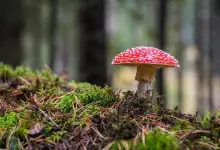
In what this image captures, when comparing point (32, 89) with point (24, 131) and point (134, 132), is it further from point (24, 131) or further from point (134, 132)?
point (134, 132)

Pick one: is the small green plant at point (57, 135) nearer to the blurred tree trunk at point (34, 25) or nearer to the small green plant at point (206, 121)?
the small green plant at point (206, 121)

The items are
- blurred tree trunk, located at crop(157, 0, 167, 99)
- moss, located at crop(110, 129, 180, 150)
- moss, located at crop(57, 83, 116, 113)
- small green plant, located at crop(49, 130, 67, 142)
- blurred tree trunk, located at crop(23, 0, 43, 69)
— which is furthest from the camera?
blurred tree trunk, located at crop(23, 0, 43, 69)

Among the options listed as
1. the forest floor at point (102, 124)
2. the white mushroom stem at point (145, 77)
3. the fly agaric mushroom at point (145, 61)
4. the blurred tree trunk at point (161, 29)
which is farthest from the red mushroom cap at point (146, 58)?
the blurred tree trunk at point (161, 29)

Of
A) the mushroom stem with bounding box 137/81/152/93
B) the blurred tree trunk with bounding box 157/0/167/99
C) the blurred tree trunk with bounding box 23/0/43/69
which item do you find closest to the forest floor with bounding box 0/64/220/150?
the mushroom stem with bounding box 137/81/152/93

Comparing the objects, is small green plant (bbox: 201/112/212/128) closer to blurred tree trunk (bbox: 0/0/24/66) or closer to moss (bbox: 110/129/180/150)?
moss (bbox: 110/129/180/150)

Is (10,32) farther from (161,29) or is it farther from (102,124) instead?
(102,124)

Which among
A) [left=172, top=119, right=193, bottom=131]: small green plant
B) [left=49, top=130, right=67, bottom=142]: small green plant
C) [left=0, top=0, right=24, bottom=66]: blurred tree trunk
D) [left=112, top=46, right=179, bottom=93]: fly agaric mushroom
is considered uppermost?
[left=0, top=0, right=24, bottom=66]: blurred tree trunk

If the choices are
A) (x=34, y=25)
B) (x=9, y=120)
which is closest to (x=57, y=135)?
(x=9, y=120)

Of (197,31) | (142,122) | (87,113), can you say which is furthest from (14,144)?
(197,31)
